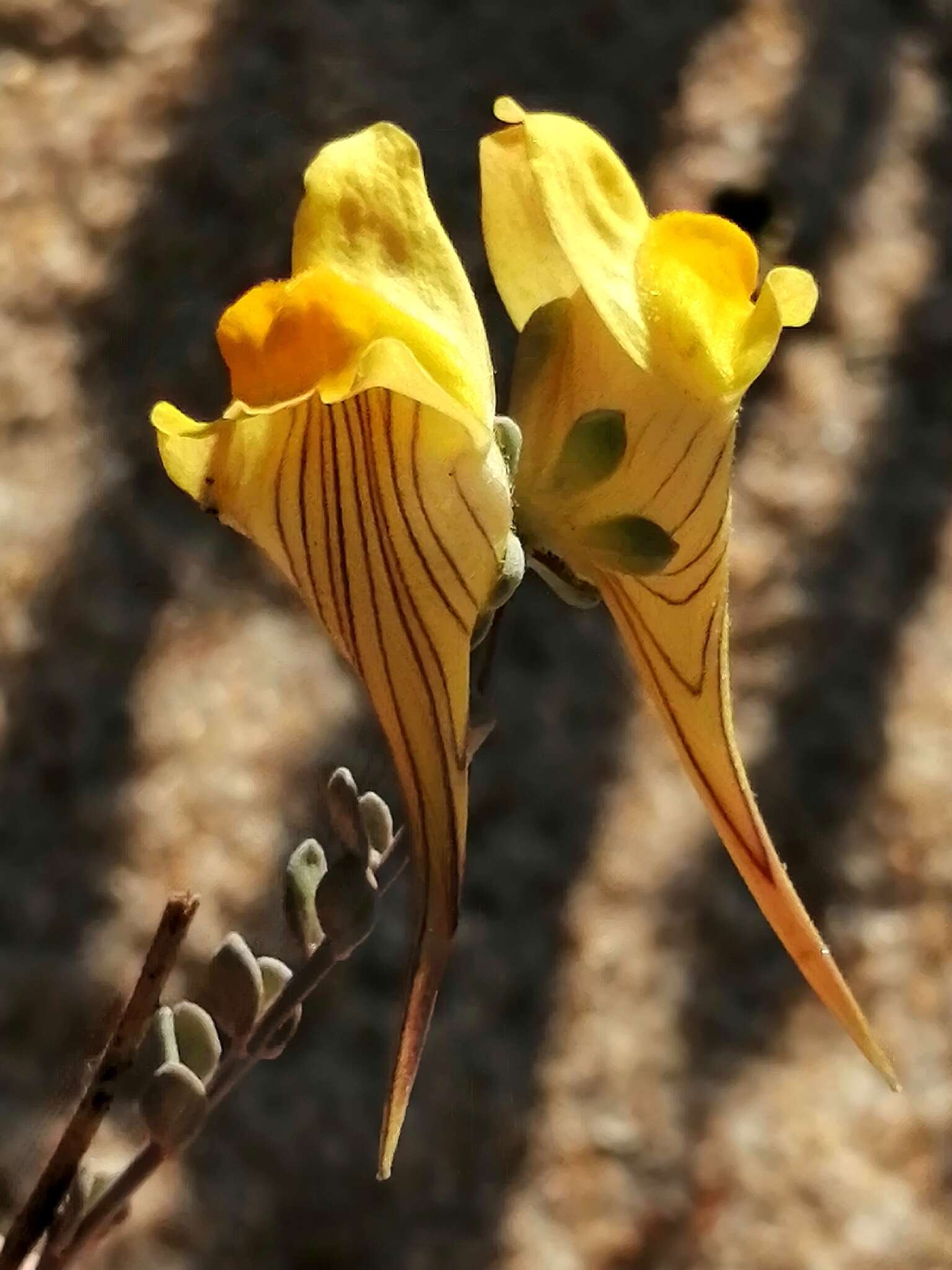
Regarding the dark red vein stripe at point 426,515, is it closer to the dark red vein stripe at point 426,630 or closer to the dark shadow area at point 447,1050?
the dark red vein stripe at point 426,630

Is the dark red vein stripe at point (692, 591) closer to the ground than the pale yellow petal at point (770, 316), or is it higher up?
closer to the ground

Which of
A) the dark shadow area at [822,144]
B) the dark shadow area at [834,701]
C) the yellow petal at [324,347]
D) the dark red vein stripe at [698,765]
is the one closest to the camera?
the yellow petal at [324,347]

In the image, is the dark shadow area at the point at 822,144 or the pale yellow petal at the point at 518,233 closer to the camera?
the pale yellow petal at the point at 518,233

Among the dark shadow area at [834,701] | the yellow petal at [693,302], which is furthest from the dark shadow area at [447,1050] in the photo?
the yellow petal at [693,302]

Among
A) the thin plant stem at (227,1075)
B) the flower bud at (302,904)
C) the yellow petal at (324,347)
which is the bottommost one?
the thin plant stem at (227,1075)

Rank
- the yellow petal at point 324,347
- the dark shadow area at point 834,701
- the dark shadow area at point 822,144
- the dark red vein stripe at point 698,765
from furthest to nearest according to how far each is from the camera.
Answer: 1. the dark shadow area at point 822,144
2. the dark shadow area at point 834,701
3. the dark red vein stripe at point 698,765
4. the yellow petal at point 324,347
